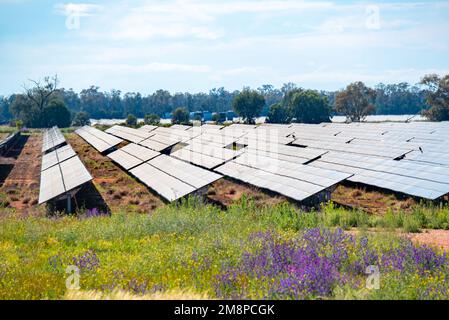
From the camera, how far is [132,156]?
87.9 feet

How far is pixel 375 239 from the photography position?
860 cm

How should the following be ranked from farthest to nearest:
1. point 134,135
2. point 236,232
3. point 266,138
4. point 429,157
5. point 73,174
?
point 134,135 < point 266,138 < point 429,157 < point 73,174 < point 236,232

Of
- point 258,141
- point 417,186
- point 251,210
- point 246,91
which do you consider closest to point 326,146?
point 258,141

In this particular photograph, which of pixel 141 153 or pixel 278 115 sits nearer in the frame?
pixel 141 153

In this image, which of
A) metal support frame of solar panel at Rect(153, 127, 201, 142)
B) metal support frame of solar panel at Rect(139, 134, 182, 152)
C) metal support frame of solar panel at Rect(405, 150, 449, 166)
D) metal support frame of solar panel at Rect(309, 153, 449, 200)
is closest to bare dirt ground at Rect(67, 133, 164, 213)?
metal support frame of solar panel at Rect(139, 134, 182, 152)

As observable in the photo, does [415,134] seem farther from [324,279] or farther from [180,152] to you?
[324,279]

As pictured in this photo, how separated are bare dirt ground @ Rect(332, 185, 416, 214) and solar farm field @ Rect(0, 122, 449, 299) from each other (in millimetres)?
65

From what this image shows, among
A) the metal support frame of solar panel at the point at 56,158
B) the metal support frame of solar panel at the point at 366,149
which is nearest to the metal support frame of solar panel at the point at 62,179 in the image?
the metal support frame of solar panel at the point at 56,158

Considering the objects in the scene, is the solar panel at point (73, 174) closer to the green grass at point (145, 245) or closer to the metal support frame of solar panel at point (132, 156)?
the metal support frame of solar panel at point (132, 156)

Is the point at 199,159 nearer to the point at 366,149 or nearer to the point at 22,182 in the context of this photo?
the point at 22,182

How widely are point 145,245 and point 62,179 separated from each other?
9.36 metres

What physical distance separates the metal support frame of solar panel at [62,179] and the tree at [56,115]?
58868 mm

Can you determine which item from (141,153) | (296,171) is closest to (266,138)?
(141,153)

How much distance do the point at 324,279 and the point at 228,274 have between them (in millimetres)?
1341
